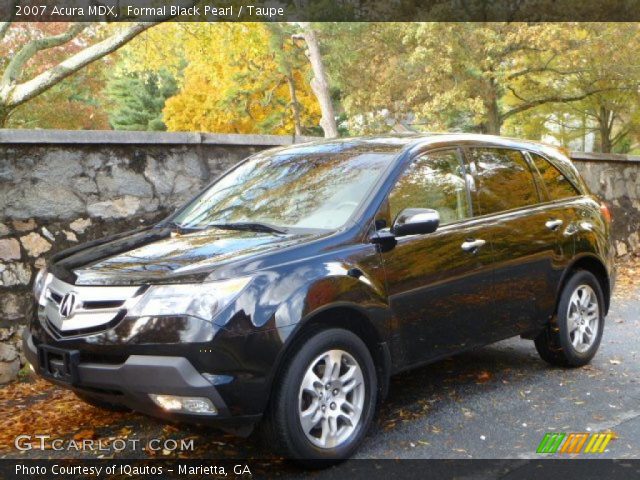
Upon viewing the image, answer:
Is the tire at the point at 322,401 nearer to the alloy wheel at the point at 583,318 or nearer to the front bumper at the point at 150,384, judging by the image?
the front bumper at the point at 150,384

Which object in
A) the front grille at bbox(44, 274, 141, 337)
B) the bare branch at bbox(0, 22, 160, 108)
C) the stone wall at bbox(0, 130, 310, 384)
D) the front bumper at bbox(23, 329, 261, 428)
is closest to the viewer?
the front bumper at bbox(23, 329, 261, 428)

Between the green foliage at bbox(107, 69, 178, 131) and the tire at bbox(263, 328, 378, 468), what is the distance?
149 ft

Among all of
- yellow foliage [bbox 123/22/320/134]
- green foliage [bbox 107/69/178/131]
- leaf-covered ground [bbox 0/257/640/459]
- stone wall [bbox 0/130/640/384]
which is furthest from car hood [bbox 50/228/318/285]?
green foliage [bbox 107/69/178/131]

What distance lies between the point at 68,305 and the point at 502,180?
317 centimetres

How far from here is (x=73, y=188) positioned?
6.65 metres

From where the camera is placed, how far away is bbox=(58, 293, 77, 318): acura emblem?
13.2 feet

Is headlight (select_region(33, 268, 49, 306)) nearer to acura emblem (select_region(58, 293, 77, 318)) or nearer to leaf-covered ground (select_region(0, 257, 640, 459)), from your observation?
acura emblem (select_region(58, 293, 77, 318))

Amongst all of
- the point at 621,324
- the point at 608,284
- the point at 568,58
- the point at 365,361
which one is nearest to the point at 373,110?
the point at 568,58

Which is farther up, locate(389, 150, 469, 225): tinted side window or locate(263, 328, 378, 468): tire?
locate(389, 150, 469, 225): tinted side window

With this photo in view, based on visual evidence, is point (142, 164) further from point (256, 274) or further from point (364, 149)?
point (256, 274)

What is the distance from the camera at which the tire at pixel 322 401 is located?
3.89 meters

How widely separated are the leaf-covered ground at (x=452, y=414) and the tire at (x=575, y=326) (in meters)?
0.13

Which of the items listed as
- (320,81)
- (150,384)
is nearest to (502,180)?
(150,384)

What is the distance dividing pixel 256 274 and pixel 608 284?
12.1 ft
